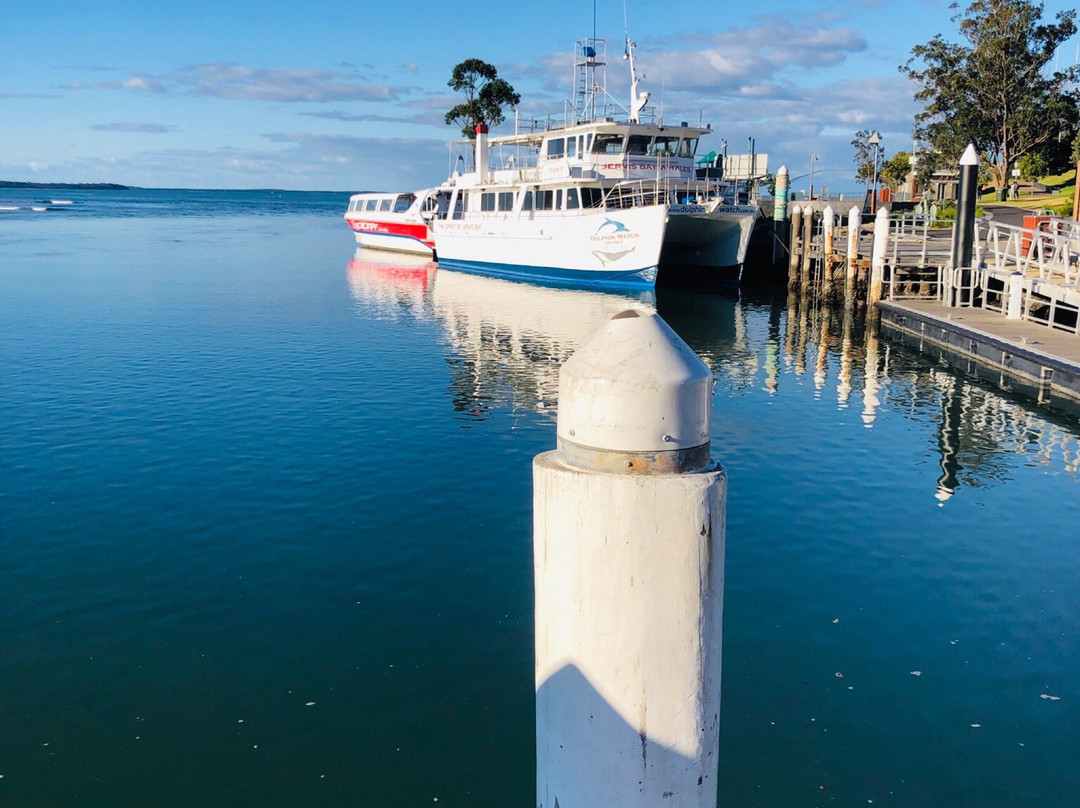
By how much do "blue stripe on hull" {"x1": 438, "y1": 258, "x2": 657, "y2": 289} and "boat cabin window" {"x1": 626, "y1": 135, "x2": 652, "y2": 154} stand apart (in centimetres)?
478

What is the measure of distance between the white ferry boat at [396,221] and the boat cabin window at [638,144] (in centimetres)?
1418

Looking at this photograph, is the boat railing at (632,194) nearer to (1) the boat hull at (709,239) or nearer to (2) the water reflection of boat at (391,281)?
(1) the boat hull at (709,239)

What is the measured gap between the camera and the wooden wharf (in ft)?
55.1

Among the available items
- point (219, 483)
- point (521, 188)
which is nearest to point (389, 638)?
point (219, 483)

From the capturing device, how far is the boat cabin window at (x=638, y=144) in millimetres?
34050

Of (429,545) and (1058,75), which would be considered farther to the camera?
(1058,75)

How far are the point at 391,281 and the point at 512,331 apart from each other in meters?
15.0

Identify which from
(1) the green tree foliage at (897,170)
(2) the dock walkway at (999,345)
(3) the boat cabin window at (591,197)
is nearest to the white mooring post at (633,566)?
(2) the dock walkway at (999,345)

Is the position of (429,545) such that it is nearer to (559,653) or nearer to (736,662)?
(736,662)

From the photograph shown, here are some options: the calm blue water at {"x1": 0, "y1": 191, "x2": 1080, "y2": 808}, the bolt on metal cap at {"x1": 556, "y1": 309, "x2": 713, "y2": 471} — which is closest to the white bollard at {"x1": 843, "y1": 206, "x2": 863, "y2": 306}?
the calm blue water at {"x1": 0, "y1": 191, "x2": 1080, "y2": 808}

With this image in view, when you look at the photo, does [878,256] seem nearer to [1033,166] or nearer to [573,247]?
[573,247]

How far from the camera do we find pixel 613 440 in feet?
6.47

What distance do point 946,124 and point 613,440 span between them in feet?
180

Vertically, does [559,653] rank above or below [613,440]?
below
